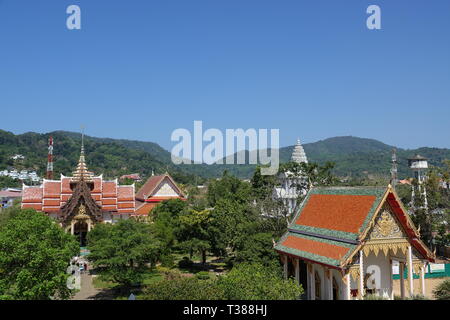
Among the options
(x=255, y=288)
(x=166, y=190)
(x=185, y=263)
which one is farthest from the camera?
(x=166, y=190)

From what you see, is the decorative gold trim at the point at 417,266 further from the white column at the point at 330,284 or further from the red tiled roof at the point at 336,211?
the white column at the point at 330,284

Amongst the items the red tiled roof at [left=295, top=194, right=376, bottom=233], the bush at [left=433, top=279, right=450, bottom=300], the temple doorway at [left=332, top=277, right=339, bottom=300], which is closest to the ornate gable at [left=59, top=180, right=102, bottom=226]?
the red tiled roof at [left=295, top=194, right=376, bottom=233]

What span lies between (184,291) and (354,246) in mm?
6971

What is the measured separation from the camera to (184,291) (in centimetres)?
1409

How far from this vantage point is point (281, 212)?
96.7ft

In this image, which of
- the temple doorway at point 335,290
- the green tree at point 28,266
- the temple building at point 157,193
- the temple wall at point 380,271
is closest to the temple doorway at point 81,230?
the temple building at point 157,193

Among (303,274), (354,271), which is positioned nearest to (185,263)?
(303,274)

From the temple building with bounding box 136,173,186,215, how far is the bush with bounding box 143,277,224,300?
35.4 m

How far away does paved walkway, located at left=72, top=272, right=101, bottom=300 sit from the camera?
76.1ft

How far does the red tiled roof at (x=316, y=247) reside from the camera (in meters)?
16.9

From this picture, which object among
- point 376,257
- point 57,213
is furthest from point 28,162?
point 376,257

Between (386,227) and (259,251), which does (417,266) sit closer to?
(386,227)
